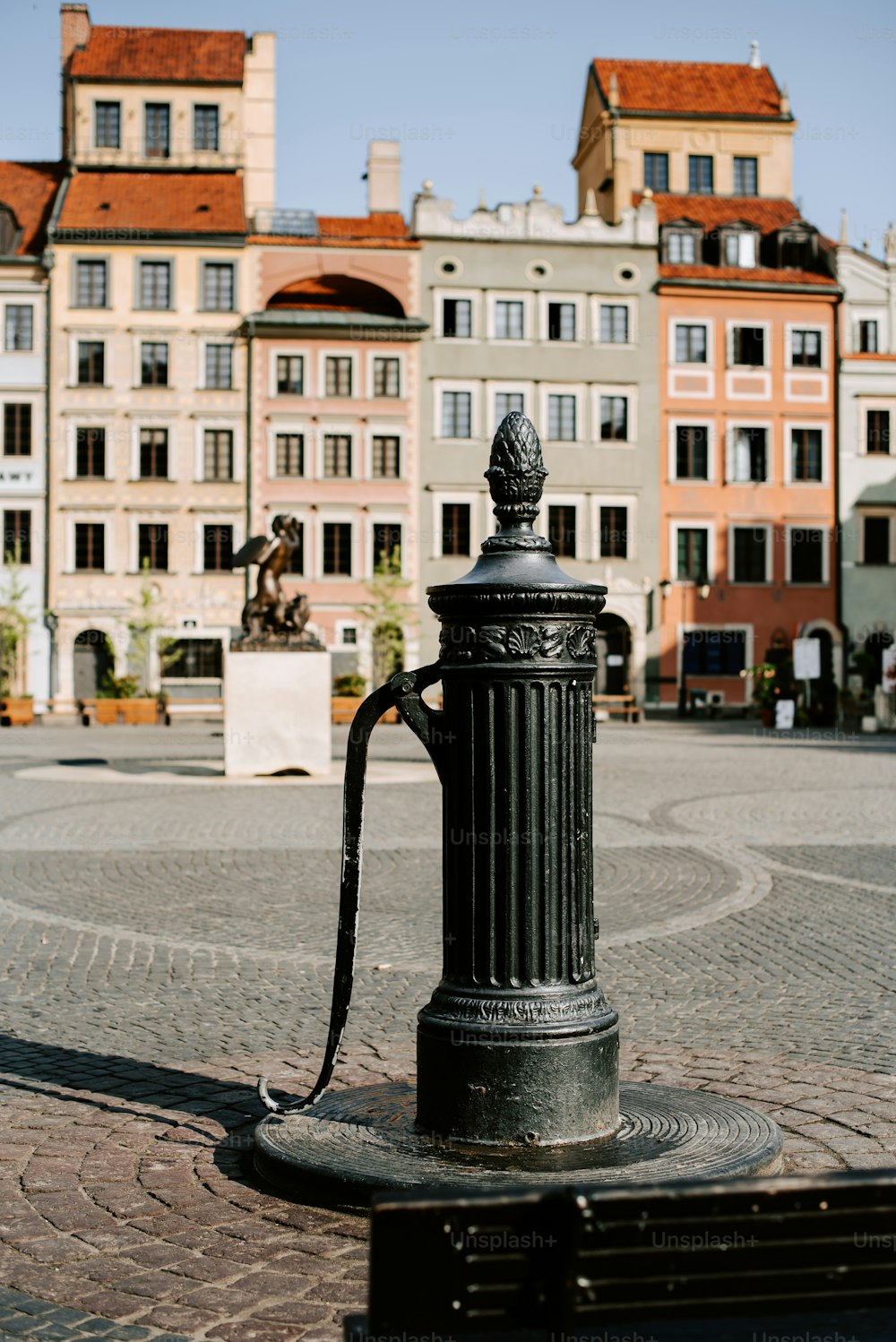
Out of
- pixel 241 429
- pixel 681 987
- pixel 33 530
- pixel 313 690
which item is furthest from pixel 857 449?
pixel 681 987

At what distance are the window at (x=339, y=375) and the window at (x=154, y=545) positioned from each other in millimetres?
6488

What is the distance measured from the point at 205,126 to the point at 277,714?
35.7 m

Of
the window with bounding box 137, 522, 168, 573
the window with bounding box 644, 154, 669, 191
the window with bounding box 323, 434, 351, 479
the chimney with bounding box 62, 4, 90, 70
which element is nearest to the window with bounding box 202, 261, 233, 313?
the window with bounding box 323, 434, 351, 479

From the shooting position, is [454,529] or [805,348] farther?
[805,348]

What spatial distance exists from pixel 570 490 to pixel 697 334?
6.31 meters

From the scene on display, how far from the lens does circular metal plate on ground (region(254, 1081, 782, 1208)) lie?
13.7 ft

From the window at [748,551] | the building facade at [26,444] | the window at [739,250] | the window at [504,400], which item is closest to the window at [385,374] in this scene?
the window at [504,400]

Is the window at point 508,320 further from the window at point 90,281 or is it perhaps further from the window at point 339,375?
the window at point 90,281

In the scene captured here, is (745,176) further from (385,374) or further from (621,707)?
(621,707)

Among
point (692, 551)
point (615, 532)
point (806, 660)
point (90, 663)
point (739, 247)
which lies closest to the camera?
point (806, 660)

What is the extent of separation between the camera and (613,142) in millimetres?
54562

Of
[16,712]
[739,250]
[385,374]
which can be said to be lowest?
[16,712]

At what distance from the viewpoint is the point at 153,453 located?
4866cm

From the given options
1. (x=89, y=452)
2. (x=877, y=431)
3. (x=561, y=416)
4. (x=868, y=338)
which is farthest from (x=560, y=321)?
(x=89, y=452)
